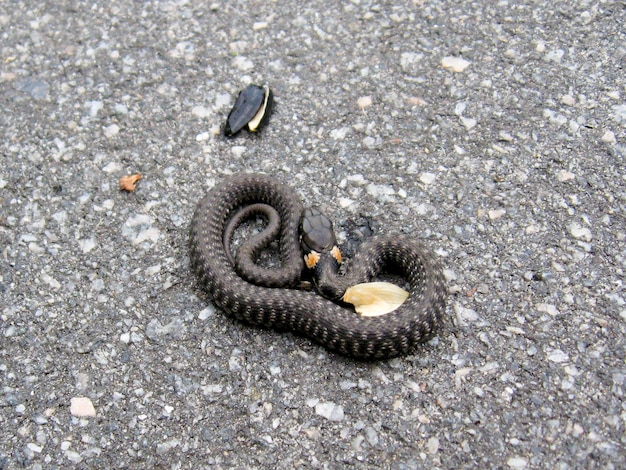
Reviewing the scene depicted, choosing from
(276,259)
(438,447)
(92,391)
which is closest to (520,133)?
(276,259)

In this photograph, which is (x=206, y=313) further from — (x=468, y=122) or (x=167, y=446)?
(x=468, y=122)

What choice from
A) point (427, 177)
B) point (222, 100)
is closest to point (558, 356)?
point (427, 177)

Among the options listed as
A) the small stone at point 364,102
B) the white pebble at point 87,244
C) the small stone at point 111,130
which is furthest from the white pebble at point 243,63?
the white pebble at point 87,244

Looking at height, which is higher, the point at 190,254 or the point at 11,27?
the point at 11,27

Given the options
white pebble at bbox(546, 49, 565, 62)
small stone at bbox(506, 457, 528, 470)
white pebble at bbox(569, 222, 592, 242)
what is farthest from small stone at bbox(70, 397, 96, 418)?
white pebble at bbox(546, 49, 565, 62)

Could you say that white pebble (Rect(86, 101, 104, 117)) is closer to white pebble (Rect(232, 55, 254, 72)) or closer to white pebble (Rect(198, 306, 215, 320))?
white pebble (Rect(232, 55, 254, 72))

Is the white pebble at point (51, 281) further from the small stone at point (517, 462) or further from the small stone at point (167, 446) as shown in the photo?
the small stone at point (517, 462)

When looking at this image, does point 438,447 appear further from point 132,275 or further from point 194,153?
point 194,153
